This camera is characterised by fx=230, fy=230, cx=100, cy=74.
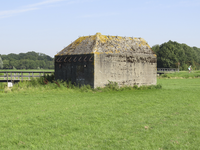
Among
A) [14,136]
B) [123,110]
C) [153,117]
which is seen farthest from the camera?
[123,110]

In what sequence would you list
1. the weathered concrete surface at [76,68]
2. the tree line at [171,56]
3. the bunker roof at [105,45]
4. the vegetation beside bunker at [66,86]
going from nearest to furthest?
the vegetation beside bunker at [66,86]
the weathered concrete surface at [76,68]
the bunker roof at [105,45]
the tree line at [171,56]

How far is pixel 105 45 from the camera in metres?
18.4

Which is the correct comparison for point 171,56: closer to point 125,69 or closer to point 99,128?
point 125,69

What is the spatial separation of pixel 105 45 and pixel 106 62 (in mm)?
1567

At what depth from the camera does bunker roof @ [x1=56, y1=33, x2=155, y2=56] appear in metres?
18.0

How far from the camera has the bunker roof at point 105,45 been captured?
59.1ft

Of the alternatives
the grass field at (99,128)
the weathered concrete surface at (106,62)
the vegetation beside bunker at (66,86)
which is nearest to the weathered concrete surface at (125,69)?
the weathered concrete surface at (106,62)

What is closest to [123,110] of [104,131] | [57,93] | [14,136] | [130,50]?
[104,131]

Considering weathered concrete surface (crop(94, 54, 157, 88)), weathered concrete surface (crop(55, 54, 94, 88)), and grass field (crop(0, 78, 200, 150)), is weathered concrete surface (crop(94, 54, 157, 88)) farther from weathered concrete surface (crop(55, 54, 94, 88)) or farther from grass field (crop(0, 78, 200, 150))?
grass field (crop(0, 78, 200, 150))

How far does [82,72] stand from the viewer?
17.8 m

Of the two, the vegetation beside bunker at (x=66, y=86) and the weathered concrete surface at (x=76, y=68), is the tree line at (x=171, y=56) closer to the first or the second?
the vegetation beside bunker at (x=66, y=86)

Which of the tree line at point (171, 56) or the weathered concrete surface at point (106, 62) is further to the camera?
the tree line at point (171, 56)

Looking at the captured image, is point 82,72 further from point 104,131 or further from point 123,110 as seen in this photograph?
point 104,131

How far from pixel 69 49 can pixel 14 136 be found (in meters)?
13.5
